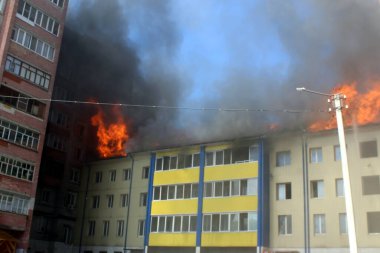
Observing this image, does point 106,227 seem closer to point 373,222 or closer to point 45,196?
point 45,196

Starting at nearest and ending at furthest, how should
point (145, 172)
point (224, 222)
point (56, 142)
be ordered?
point (224, 222), point (145, 172), point (56, 142)

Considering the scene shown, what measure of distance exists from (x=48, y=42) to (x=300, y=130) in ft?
81.2

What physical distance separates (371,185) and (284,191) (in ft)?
23.8

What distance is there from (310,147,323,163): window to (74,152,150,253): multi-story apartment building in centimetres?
1814

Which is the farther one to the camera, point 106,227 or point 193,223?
point 106,227

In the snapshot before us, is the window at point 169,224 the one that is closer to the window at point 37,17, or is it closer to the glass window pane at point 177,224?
the glass window pane at point 177,224

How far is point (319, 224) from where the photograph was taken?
3700 centimetres

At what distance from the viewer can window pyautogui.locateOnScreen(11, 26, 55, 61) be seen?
41759 millimetres

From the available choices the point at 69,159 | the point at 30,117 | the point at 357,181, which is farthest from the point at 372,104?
the point at 69,159

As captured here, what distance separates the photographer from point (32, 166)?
1651 inches

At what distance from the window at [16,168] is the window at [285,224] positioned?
21.9m

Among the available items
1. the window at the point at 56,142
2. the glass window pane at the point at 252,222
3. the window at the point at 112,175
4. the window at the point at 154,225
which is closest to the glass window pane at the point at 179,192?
the window at the point at 154,225

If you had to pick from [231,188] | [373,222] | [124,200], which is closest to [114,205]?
[124,200]

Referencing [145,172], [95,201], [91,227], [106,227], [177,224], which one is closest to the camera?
[177,224]
